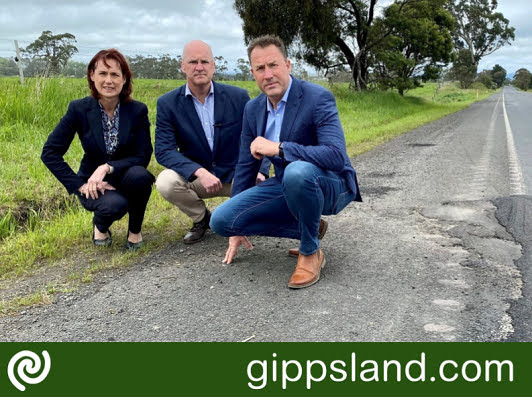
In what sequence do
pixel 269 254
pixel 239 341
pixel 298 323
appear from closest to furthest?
pixel 239 341
pixel 298 323
pixel 269 254

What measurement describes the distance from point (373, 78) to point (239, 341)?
78.3ft

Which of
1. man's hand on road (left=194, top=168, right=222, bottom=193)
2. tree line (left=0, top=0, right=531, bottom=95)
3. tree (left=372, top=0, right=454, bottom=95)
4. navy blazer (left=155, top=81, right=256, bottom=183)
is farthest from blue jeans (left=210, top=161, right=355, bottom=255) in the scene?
tree (left=372, top=0, right=454, bottom=95)

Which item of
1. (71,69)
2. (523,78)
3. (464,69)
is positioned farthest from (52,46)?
(523,78)

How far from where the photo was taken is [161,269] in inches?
161

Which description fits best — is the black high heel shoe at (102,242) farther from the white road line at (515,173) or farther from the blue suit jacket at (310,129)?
the white road line at (515,173)

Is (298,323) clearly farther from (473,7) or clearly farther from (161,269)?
(473,7)

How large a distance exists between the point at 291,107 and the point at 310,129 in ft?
0.66

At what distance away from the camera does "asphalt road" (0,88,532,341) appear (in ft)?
9.80

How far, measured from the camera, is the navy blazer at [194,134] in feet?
15.1

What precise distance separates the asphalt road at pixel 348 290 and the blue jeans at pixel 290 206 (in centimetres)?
30

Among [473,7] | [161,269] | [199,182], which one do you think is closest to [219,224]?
[161,269]

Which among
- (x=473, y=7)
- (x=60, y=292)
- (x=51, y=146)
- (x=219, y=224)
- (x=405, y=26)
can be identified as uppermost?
(x=473, y=7)

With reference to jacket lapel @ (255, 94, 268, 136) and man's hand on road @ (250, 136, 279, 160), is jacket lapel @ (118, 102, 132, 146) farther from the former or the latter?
man's hand on road @ (250, 136, 279, 160)

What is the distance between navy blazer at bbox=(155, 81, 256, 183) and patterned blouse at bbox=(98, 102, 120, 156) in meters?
0.34
